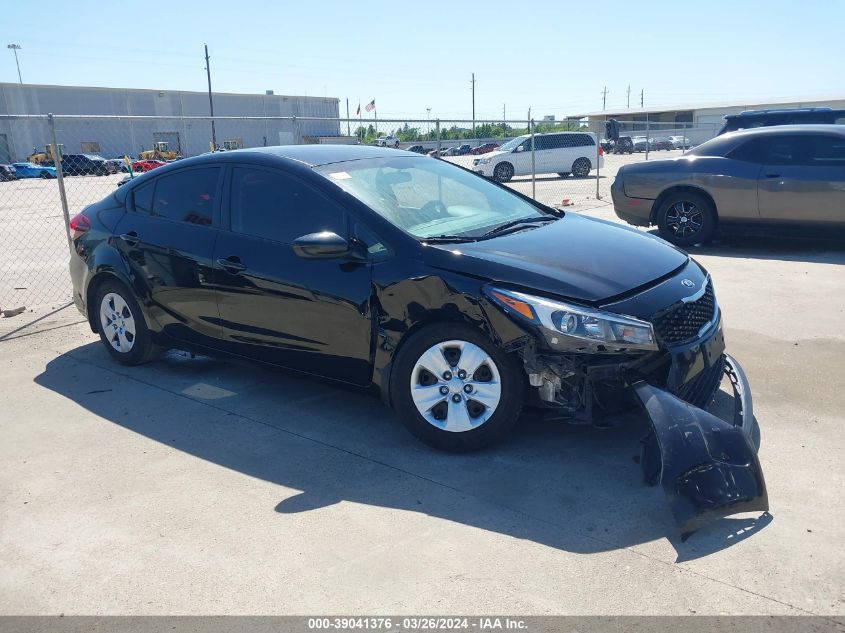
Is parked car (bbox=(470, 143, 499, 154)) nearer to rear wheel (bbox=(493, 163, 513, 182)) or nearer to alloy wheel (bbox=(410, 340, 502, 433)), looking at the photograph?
rear wheel (bbox=(493, 163, 513, 182))

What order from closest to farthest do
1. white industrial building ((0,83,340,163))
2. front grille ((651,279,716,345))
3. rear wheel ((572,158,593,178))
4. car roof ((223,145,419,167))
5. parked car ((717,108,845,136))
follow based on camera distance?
1. front grille ((651,279,716,345))
2. car roof ((223,145,419,167))
3. parked car ((717,108,845,136))
4. rear wheel ((572,158,593,178))
5. white industrial building ((0,83,340,163))

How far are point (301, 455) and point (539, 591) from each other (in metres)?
1.73

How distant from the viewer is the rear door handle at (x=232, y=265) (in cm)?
471

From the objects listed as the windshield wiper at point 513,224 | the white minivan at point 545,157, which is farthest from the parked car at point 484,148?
the windshield wiper at point 513,224

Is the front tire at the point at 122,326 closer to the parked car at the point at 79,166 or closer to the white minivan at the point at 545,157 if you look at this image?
the parked car at the point at 79,166

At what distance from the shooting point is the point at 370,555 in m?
3.15

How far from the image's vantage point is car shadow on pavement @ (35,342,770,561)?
331 centimetres

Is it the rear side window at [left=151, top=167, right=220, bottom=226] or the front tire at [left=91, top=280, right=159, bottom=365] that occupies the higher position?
the rear side window at [left=151, top=167, right=220, bottom=226]

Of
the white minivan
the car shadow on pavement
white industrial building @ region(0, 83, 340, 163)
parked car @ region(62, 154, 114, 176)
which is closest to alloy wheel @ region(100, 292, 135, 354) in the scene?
the car shadow on pavement

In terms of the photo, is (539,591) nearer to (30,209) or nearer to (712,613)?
(712,613)

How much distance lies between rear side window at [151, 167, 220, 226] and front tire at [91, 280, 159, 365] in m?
0.72

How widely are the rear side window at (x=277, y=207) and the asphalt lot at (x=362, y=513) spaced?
36.4 inches

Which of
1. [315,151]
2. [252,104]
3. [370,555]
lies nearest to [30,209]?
[315,151]

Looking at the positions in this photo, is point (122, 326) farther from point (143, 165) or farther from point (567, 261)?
point (143, 165)
